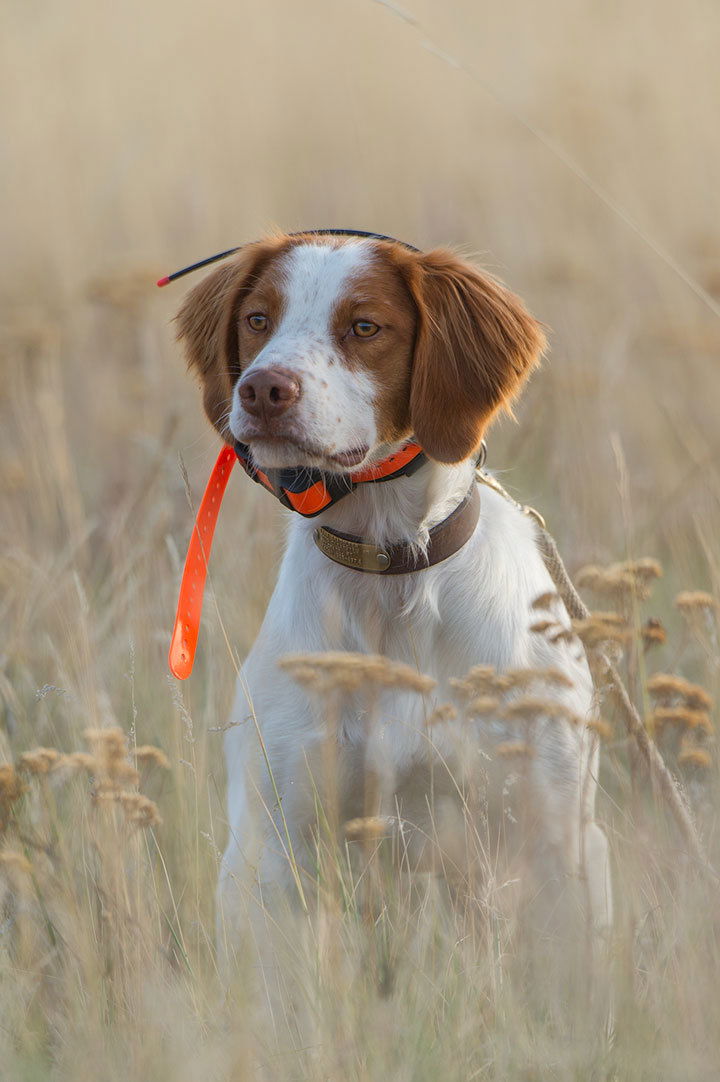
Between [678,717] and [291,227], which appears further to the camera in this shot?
[291,227]

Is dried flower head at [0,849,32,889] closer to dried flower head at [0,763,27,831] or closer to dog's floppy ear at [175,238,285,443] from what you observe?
dried flower head at [0,763,27,831]

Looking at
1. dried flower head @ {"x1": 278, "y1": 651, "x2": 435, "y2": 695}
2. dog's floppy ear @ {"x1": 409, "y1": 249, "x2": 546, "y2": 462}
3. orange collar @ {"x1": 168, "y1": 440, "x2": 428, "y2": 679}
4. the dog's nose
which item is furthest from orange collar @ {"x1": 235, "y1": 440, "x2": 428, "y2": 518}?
dried flower head @ {"x1": 278, "y1": 651, "x2": 435, "y2": 695}

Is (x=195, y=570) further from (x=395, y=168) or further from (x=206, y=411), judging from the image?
(x=395, y=168)

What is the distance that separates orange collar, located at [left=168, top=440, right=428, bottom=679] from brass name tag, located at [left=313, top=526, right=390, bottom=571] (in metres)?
0.07

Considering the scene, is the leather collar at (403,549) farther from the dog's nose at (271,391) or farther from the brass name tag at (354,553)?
the dog's nose at (271,391)

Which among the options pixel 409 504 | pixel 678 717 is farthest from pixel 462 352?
pixel 678 717

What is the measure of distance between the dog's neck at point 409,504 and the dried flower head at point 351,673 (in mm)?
567

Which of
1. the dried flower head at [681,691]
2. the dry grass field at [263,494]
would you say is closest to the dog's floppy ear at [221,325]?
the dry grass field at [263,494]

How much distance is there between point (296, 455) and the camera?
2143 millimetres

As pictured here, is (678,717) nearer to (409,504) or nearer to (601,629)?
(601,629)

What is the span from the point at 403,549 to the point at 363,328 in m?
0.41

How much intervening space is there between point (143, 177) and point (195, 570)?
11.2 feet

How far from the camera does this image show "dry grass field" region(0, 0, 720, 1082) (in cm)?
180

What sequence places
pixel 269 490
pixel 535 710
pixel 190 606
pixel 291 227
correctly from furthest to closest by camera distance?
pixel 291 227
pixel 269 490
pixel 190 606
pixel 535 710
